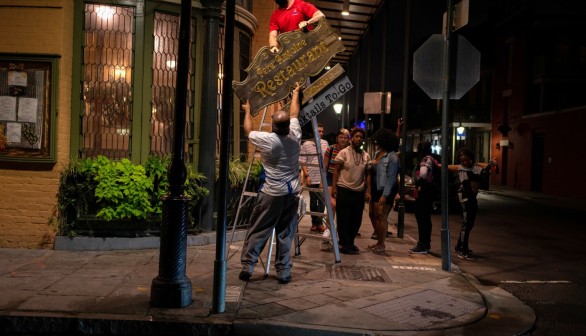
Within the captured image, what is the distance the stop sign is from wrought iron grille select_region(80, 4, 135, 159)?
4.37 metres

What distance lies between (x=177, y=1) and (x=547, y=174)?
73.4 feet

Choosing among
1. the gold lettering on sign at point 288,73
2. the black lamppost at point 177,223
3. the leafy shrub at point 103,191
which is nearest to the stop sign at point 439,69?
the gold lettering on sign at point 288,73

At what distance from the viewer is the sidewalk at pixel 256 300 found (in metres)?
4.85

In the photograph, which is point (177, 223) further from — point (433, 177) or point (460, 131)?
point (460, 131)

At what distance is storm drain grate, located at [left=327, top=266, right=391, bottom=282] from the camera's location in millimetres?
6777

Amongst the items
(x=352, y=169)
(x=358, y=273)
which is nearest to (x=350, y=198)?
(x=352, y=169)

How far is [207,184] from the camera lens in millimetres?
8734

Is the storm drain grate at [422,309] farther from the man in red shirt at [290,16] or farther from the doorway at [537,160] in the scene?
the doorway at [537,160]

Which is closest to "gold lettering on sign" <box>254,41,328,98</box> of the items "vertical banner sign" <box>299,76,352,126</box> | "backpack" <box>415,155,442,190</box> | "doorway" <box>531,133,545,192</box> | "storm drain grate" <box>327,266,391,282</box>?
"vertical banner sign" <box>299,76,352,126</box>

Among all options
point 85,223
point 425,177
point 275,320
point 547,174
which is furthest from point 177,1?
point 547,174

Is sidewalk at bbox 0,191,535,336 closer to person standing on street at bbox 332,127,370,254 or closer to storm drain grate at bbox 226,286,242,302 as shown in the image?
storm drain grate at bbox 226,286,242,302

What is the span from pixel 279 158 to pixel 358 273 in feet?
6.32

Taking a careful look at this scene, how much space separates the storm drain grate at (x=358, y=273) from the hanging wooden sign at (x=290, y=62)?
7.46 ft

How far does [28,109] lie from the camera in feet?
25.6
